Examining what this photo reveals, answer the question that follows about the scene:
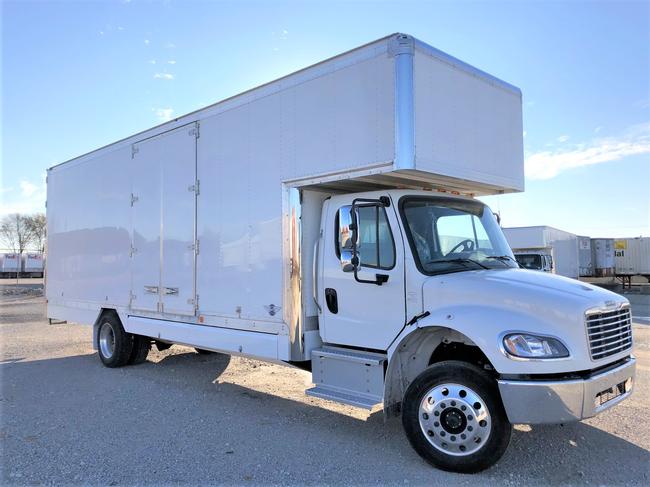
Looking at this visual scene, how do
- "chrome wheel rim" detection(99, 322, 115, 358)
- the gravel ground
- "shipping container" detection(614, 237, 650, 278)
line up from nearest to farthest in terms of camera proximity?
the gravel ground → "chrome wheel rim" detection(99, 322, 115, 358) → "shipping container" detection(614, 237, 650, 278)

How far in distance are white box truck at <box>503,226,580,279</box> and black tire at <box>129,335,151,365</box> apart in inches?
749

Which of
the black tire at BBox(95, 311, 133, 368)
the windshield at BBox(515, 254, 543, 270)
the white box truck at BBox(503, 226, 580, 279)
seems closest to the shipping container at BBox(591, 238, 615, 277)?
the white box truck at BBox(503, 226, 580, 279)

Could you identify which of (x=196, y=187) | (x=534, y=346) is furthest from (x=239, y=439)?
(x=196, y=187)

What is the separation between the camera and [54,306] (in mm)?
10148

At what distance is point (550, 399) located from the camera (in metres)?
3.80

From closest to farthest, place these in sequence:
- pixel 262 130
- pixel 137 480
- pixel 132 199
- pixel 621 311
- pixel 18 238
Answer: pixel 137 480 → pixel 621 311 → pixel 262 130 → pixel 132 199 → pixel 18 238

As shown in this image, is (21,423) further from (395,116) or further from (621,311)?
(621,311)

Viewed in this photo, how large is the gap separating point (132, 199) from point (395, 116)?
5103 millimetres

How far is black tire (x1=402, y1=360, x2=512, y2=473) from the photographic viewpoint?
3.99 meters

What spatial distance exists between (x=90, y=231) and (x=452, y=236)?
675cm

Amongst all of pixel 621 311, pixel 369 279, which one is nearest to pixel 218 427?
pixel 369 279

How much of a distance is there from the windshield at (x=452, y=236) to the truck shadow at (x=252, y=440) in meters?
1.74

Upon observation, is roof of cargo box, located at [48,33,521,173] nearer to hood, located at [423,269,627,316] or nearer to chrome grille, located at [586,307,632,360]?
hood, located at [423,269,627,316]

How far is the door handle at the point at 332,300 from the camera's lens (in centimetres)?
526
